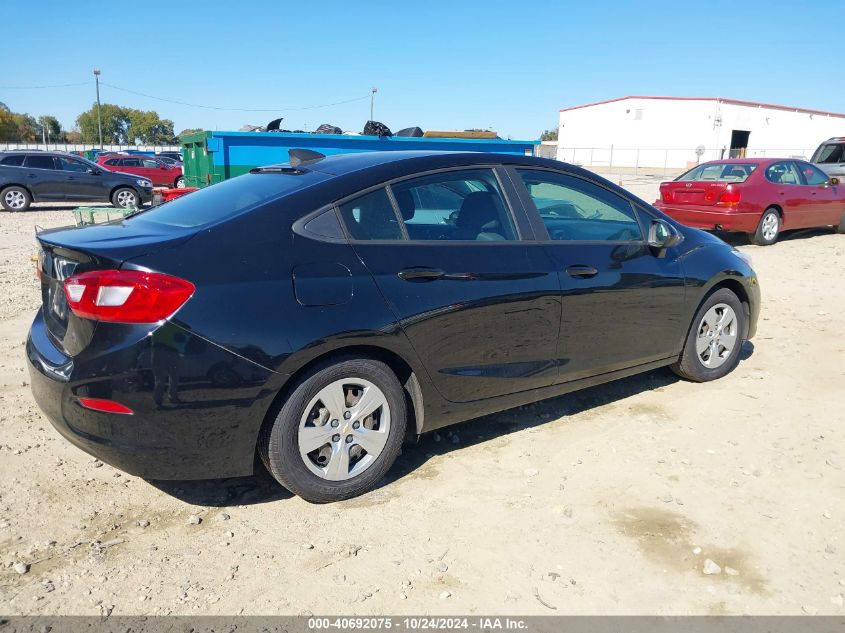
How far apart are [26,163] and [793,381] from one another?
18.9 metres

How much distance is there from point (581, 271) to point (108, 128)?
104067mm

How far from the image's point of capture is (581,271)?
395cm

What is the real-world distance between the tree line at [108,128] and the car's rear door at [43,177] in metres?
79.6

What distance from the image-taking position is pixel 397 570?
2807 mm

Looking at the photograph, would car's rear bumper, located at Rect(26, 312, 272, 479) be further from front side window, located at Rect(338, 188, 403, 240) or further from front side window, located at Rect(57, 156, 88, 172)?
front side window, located at Rect(57, 156, 88, 172)

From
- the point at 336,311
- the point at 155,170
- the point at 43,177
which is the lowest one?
the point at 336,311

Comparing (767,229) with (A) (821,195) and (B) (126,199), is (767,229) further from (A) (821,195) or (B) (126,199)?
(B) (126,199)

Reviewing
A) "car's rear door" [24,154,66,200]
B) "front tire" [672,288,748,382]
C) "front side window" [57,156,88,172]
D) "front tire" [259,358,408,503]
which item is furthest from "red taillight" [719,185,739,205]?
"car's rear door" [24,154,66,200]

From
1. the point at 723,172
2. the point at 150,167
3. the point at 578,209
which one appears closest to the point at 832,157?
the point at 723,172

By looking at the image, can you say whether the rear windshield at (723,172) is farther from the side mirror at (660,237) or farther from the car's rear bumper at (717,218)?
the side mirror at (660,237)

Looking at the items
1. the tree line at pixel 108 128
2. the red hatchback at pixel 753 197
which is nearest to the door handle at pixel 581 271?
the red hatchback at pixel 753 197

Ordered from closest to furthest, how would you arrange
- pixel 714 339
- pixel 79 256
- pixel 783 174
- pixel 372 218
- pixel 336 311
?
pixel 79 256
pixel 336 311
pixel 372 218
pixel 714 339
pixel 783 174

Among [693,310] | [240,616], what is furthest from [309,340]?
[693,310]

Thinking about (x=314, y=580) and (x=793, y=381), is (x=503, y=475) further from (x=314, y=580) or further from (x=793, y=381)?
(x=793, y=381)
